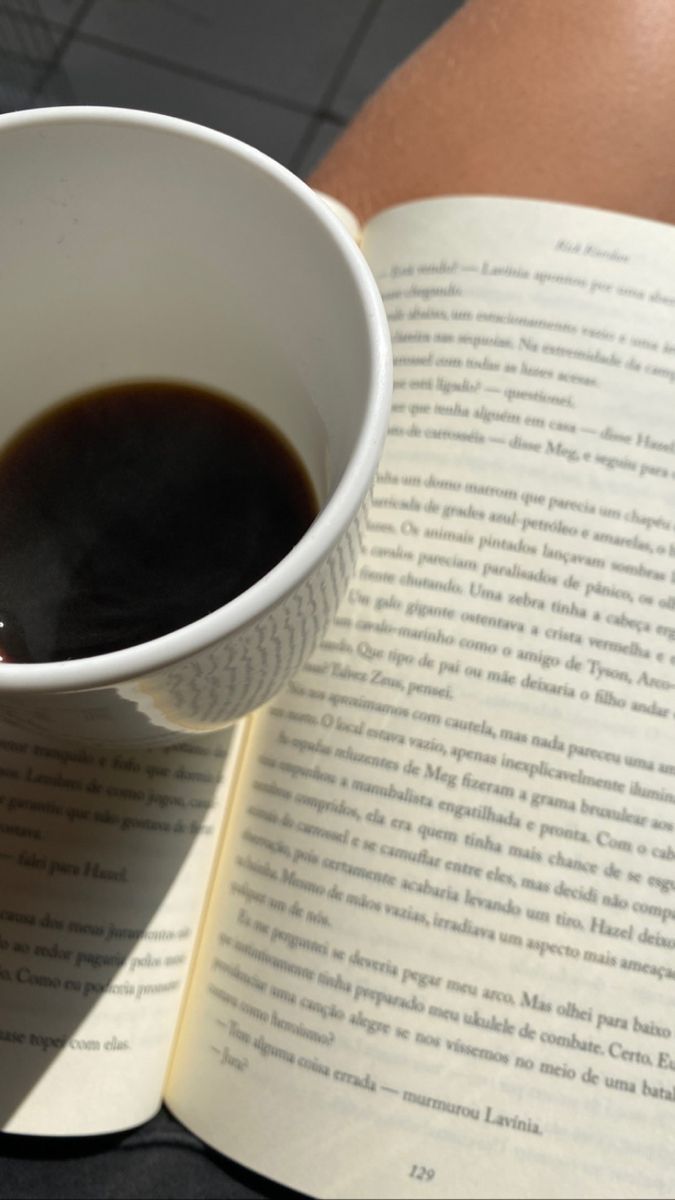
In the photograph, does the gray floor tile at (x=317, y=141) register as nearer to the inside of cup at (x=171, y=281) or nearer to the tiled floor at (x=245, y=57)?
the tiled floor at (x=245, y=57)

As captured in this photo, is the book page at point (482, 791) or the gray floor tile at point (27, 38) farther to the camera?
the gray floor tile at point (27, 38)

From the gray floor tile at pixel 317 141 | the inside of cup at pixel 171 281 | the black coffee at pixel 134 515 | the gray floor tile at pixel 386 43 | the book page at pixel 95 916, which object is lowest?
the book page at pixel 95 916

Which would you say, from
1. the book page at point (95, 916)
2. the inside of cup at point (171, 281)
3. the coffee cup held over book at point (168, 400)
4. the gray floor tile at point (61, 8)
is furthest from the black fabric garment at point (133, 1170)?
the gray floor tile at point (61, 8)

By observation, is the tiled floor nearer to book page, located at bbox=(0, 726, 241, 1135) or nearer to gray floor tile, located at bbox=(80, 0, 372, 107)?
gray floor tile, located at bbox=(80, 0, 372, 107)

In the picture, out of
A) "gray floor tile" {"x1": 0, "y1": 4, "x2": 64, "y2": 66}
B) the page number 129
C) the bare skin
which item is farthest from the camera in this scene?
"gray floor tile" {"x1": 0, "y1": 4, "x2": 64, "y2": 66}

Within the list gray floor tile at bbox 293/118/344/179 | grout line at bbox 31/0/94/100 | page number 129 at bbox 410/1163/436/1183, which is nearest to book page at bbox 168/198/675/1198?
page number 129 at bbox 410/1163/436/1183

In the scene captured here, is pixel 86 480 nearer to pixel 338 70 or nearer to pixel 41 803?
pixel 41 803

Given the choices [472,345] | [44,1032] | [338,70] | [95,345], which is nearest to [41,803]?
[44,1032]

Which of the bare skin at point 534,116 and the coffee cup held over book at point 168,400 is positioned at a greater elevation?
the bare skin at point 534,116
